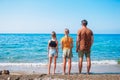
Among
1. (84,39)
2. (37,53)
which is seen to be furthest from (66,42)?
(37,53)

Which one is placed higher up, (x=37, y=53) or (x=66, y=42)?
(x=66, y=42)

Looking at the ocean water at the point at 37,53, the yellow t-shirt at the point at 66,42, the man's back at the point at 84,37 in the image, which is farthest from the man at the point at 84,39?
the ocean water at the point at 37,53

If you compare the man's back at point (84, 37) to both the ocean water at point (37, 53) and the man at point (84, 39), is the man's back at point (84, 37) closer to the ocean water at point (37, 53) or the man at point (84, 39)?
the man at point (84, 39)

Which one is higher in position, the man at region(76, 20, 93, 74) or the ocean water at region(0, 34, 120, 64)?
the man at region(76, 20, 93, 74)

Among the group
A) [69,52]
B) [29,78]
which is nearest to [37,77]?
[29,78]

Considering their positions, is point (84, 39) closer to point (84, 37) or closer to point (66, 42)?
point (84, 37)

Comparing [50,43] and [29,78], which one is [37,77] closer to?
[29,78]

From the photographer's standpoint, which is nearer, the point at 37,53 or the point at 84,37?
the point at 84,37

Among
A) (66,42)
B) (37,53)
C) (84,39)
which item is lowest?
(37,53)

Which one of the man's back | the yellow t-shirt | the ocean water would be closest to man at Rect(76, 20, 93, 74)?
the man's back

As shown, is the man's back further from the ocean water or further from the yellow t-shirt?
the ocean water

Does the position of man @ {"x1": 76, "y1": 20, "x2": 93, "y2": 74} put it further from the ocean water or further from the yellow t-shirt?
the ocean water

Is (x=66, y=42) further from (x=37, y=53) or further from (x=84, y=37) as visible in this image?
(x=37, y=53)

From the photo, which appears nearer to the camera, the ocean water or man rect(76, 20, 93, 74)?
man rect(76, 20, 93, 74)
